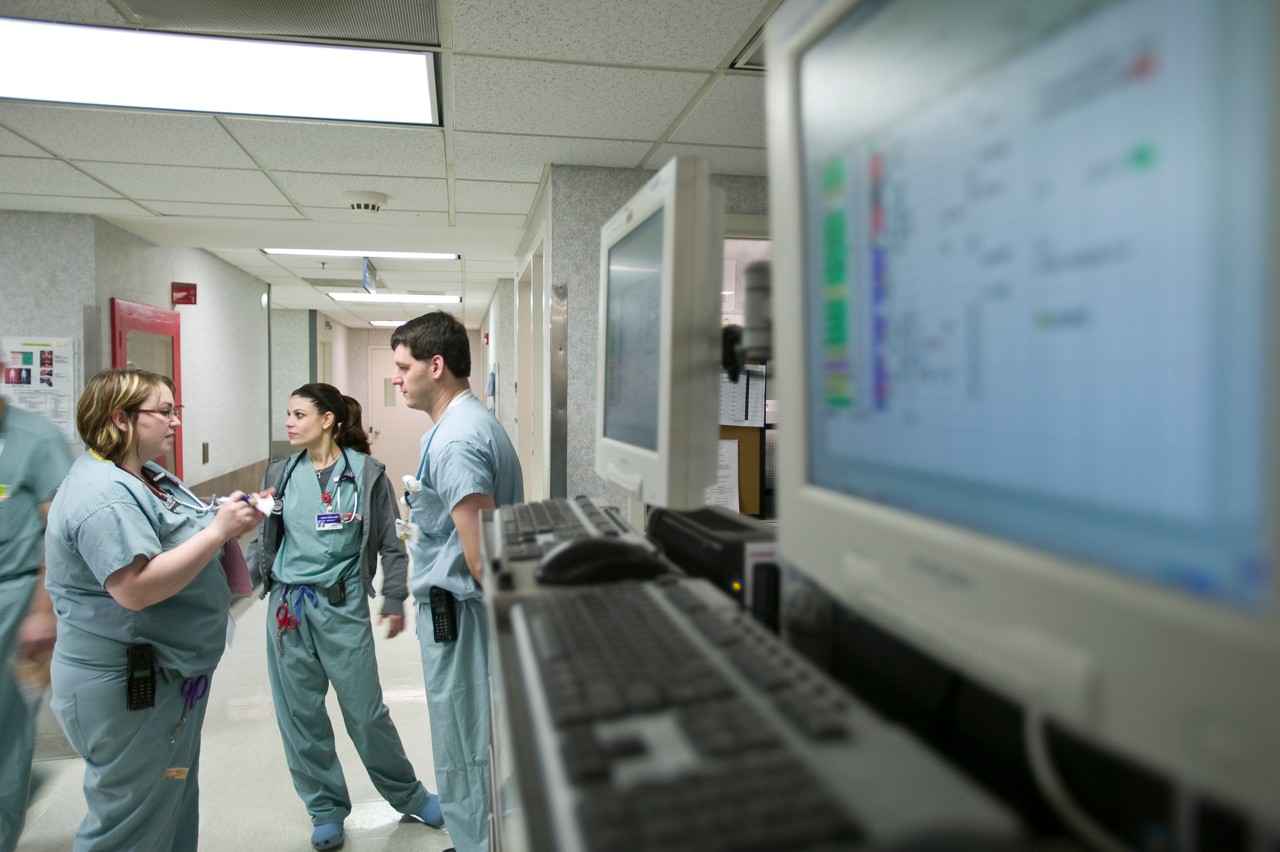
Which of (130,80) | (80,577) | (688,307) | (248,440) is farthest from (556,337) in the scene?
(248,440)

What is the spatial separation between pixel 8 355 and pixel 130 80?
2.18 metres

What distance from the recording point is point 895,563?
518 millimetres

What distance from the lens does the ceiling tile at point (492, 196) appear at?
3.30m

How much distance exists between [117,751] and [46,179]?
101 inches

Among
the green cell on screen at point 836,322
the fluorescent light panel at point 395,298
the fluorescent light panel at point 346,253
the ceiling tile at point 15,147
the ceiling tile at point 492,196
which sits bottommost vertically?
the green cell on screen at point 836,322

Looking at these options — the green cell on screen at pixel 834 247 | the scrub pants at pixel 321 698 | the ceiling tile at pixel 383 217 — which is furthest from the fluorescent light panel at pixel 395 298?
the green cell on screen at pixel 834 247

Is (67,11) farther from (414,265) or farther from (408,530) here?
(414,265)

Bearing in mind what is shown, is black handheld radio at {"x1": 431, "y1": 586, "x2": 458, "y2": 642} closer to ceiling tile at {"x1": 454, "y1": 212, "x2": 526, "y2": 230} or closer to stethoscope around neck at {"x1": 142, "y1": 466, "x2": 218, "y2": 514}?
stethoscope around neck at {"x1": 142, "y1": 466, "x2": 218, "y2": 514}

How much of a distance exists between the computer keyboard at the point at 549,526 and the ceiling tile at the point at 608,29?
1233 mm

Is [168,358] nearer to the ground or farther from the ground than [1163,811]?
farther from the ground

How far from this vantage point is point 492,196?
3.49 meters

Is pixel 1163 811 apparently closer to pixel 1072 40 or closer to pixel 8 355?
pixel 1072 40

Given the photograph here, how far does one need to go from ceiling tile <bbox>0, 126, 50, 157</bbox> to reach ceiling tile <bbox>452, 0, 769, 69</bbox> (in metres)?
1.84

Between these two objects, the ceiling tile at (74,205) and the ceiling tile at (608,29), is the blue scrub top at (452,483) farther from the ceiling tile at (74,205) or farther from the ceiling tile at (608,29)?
the ceiling tile at (74,205)
